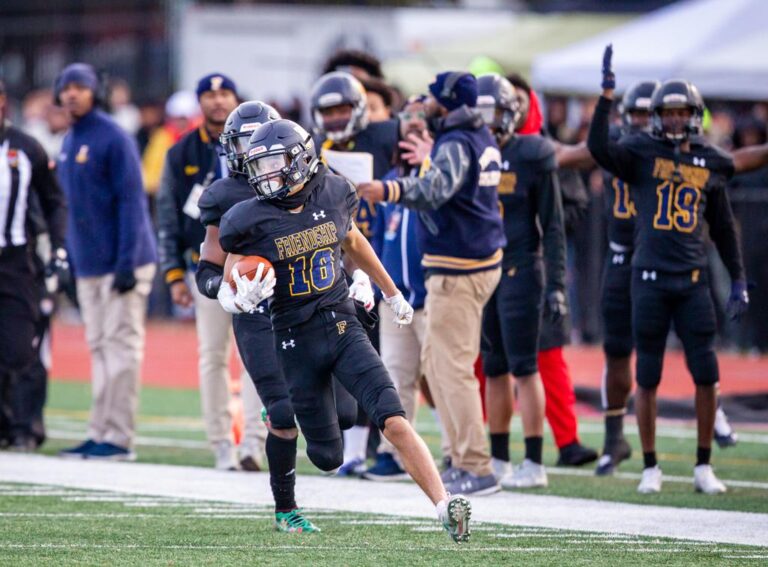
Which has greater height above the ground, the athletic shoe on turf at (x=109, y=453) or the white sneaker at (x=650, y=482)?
the white sneaker at (x=650, y=482)

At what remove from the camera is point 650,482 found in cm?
920

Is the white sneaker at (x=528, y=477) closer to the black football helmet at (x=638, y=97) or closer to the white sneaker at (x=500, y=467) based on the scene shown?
the white sneaker at (x=500, y=467)

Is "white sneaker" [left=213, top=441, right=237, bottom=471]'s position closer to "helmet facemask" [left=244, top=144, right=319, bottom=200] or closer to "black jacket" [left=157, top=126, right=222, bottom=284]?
"black jacket" [left=157, top=126, right=222, bottom=284]

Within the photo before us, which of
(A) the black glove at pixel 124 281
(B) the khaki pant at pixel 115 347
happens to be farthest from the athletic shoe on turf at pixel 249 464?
(A) the black glove at pixel 124 281

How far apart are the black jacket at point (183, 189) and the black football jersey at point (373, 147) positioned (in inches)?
30.2

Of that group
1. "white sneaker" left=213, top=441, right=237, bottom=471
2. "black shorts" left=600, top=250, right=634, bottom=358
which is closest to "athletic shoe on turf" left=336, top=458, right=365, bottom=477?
"white sneaker" left=213, top=441, right=237, bottom=471

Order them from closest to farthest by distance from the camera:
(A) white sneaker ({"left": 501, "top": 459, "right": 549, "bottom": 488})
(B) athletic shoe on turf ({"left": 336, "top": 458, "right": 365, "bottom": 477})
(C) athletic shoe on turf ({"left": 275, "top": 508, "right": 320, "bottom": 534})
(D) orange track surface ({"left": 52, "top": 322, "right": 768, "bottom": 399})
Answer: (C) athletic shoe on turf ({"left": 275, "top": 508, "right": 320, "bottom": 534}) < (A) white sneaker ({"left": 501, "top": 459, "right": 549, "bottom": 488}) < (B) athletic shoe on turf ({"left": 336, "top": 458, "right": 365, "bottom": 477}) < (D) orange track surface ({"left": 52, "top": 322, "right": 768, "bottom": 399})

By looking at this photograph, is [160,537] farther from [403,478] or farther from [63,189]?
[63,189]

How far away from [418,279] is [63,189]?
275cm

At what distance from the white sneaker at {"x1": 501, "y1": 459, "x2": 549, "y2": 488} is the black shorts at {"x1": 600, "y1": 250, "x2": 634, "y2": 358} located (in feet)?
4.24

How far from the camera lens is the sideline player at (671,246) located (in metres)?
9.21

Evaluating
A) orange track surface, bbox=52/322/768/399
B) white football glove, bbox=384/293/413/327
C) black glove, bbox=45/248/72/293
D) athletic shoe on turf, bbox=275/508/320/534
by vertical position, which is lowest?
orange track surface, bbox=52/322/768/399

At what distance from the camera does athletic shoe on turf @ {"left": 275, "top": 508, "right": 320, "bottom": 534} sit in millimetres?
7559

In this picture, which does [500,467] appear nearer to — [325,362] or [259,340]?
[259,340]
